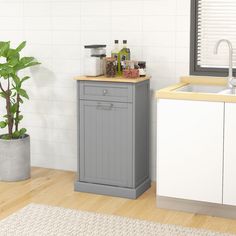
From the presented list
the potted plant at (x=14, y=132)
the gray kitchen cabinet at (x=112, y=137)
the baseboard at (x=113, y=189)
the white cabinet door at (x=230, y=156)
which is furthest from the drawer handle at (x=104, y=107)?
the white cabinet door at (x=230, y=156)

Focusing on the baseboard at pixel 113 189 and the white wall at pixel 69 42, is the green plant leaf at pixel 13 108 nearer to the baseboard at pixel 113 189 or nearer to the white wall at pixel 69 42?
the white wall at pixel 69 42

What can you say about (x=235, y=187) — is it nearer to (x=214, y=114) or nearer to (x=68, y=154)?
(x=214, y=114)

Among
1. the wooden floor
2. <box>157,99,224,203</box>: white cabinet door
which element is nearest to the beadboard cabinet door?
the wooden floor

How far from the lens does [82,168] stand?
458 cm

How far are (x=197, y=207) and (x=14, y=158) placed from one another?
Result: 1608 mm

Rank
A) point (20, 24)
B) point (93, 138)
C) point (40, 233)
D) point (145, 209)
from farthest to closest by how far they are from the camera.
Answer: point (20, 24)
point (93, 138)
point (145, 209)
point (40, 233)

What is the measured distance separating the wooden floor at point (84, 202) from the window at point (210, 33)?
42.3 inches

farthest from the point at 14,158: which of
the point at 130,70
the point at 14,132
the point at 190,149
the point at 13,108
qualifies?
the point at 190,149

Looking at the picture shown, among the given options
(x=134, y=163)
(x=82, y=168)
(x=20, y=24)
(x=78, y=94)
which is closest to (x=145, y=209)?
(x=134, y=163)

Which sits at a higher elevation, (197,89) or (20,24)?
(20,24)

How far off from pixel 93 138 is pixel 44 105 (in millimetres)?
857

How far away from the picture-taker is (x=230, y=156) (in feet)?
12.8

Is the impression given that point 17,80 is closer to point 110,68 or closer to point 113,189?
point 110,68

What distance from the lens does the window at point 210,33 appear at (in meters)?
4.44
